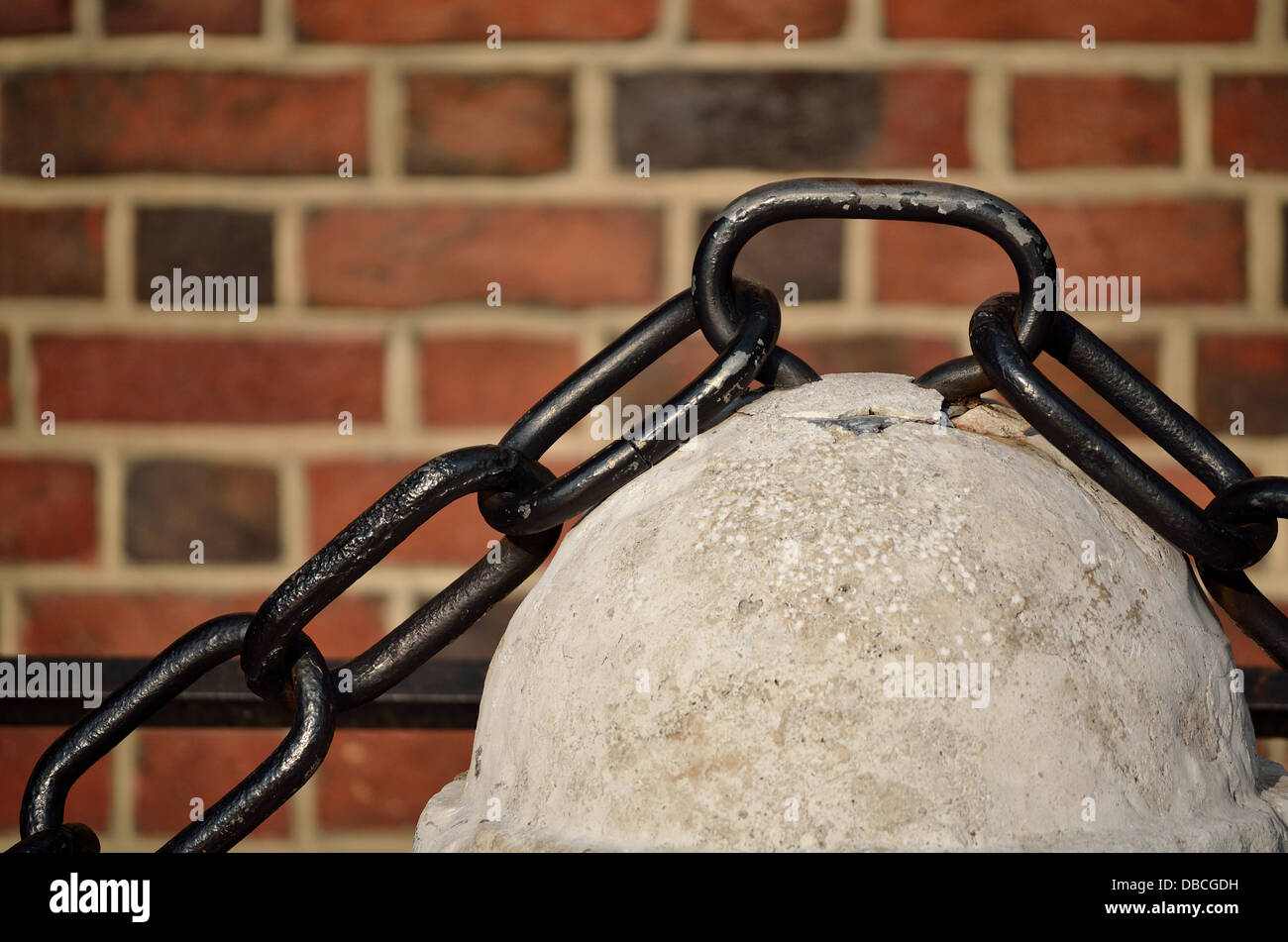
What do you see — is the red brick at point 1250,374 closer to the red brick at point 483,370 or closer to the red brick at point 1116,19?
the red brick at point 1116,19

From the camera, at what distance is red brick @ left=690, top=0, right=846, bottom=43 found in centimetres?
125

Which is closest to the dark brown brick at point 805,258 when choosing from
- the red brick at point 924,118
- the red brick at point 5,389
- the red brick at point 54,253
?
the red brick at point 924,118

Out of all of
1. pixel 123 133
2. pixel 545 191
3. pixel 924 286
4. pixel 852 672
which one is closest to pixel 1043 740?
pixel 852 672

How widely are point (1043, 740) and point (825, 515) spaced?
150mm

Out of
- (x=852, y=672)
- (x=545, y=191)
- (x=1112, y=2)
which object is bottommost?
(x=852, y=672)

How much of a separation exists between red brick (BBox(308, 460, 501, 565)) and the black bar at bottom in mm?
265

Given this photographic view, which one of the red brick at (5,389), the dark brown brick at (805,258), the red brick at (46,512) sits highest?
the dark brown brick at (805,258)

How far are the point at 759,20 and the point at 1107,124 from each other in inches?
14.9

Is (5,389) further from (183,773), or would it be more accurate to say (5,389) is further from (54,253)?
(183,773)

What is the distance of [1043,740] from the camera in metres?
0.57

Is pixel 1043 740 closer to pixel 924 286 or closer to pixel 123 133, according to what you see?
pixel 924 286

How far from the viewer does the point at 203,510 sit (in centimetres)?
130

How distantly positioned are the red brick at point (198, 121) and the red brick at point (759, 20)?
370mm

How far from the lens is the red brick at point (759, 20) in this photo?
1.25 metres
